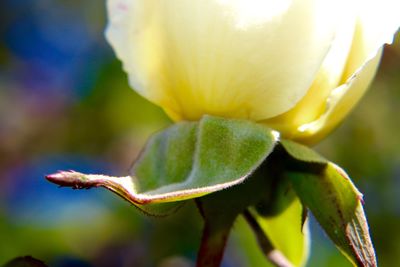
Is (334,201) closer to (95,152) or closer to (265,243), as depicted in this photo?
(265,243)

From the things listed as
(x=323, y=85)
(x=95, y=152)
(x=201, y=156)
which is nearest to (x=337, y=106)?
(x=323, y=85)

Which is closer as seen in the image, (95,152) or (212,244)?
(212,244)

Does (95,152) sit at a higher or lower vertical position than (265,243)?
lower

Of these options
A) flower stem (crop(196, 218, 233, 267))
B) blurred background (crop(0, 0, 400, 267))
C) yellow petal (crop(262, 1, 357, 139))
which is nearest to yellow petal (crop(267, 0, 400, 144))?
yellow petal (crop(262, 1, 357, 139))

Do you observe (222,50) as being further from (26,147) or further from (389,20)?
(26,147)

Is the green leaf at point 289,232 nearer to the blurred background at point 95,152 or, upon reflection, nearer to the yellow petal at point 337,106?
the yellow petal at point 337,106

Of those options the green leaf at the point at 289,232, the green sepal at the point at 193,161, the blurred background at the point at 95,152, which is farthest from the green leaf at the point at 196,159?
the blurred background at the point at 95,152

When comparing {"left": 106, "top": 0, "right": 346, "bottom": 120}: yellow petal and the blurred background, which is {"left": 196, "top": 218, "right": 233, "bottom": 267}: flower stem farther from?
the blurred background
